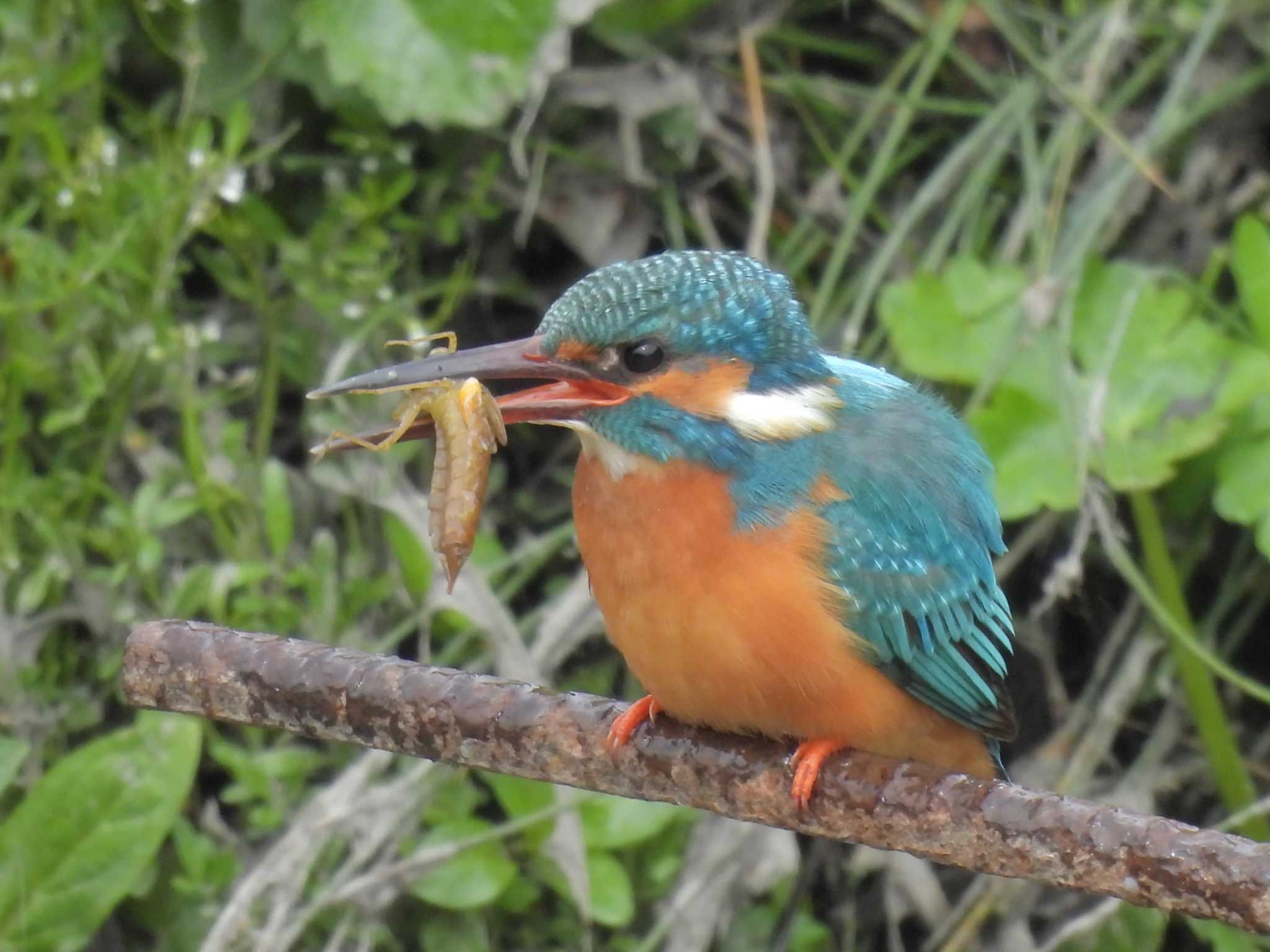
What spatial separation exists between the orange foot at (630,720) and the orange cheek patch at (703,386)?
35 cm

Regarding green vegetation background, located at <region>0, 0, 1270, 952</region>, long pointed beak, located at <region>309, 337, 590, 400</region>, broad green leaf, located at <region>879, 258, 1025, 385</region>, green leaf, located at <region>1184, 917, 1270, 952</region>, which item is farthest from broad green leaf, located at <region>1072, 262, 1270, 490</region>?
long pointed beak, located at <region>309, 337, 590, 400</region>

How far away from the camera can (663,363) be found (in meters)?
1.99

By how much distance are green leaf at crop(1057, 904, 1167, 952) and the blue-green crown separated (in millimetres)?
1252

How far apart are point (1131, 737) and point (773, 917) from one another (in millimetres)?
723

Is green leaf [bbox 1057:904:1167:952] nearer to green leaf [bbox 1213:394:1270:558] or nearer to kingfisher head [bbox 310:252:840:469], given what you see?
green leaf [bbox 1213:394:1270:558]

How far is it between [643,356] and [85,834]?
1.23 metres

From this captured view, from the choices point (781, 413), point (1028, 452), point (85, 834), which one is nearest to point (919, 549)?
point (781, 413)

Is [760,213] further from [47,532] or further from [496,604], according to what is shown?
[47,532]

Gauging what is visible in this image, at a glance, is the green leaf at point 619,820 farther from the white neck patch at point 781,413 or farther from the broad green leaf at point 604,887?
the white neck patch at point 781,413

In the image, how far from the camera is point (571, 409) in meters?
1.98

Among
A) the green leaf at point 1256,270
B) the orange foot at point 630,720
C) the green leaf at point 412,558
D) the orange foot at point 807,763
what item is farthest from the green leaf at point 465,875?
the green leaf at point 1256,270

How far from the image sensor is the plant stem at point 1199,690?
2779mm

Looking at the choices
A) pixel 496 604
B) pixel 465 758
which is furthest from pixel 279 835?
pixel 465 758

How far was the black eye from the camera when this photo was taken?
198cm
